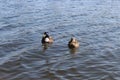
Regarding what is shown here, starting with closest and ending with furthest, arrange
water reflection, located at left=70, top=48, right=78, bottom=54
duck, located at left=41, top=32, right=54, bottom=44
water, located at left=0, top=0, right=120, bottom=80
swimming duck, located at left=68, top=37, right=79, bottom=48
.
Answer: water, located at left=0, top=0, right=120, bottom=80 < water reflection, located at left=70, top=48, right=78, bottom=54 < swimming duck, located at left=68, top=37, right=79, bottom=48 < duck, located at left=41, top=32, right=54, bottom=44

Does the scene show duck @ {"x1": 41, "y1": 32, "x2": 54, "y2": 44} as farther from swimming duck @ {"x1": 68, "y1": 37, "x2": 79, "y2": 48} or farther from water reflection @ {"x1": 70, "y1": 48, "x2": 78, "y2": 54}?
water reflection @ {"x1": 70, "y1": 48, "x2": 78, "y2": 54}

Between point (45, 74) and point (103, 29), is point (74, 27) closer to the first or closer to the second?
point (103, 29)

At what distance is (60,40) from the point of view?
53.8 ft

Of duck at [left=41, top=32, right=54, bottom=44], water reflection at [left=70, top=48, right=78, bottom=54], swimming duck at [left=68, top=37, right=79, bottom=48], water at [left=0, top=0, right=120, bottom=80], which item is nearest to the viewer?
water at [left=0, top=0, right=120, bottom=80]

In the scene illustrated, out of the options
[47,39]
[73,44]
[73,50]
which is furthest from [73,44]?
[47,39]

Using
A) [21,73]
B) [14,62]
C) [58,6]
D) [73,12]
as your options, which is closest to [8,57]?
[14,62]

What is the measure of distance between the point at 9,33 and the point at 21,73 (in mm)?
5863

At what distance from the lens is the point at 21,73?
12117 mm

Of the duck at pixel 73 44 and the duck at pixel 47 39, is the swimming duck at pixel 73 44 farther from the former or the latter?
the duck at pixel 47 39

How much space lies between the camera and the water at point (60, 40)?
1224 cm

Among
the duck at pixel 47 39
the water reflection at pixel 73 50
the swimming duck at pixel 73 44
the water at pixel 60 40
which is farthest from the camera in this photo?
the duck at pixel 47 39

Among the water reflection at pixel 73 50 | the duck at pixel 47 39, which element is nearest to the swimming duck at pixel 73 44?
the water reflection at pixel 73 50

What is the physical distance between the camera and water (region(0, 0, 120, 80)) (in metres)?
12.2

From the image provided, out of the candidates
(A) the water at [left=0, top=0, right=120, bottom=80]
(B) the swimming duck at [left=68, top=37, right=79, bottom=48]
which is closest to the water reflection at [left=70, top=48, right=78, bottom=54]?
(A) the water at [left=0, top=0, right=120, bottom=80]
